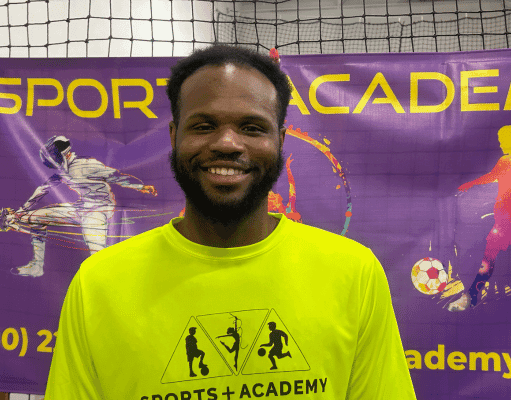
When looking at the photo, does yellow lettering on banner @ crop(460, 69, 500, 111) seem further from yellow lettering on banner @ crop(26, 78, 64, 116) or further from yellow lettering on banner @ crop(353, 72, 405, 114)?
yellow lettering on banner @ crop(26, 78, 64, 116)

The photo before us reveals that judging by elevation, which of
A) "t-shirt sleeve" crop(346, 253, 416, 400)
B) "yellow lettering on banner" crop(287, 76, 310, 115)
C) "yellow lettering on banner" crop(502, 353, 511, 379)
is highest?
"yellow lettering on banner" crop(287, 76, 310, 115)

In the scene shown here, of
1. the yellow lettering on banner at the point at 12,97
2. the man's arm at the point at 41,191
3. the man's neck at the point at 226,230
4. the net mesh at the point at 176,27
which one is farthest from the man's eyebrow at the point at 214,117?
the yellow lettering on banner at the point at 12,97

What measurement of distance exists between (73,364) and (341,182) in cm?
109

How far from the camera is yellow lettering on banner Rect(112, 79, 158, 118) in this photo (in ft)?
5.17

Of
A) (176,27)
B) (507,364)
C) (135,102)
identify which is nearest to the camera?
(507,364)

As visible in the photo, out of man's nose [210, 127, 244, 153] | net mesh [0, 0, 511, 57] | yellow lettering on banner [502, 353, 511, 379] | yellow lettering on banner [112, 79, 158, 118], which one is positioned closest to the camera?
man's nose [210, 127, 244, 153]

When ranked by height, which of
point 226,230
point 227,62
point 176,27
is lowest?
point 226,230

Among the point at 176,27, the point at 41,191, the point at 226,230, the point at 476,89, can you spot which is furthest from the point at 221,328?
the point at 176,27

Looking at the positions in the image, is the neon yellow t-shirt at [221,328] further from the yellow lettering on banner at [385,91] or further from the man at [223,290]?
the yellow lettering on banner at [385,91]

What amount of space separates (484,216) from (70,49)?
2310 millimetres

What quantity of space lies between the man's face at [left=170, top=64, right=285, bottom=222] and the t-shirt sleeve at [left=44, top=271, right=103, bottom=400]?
31 cm

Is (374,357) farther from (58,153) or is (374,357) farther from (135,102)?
(58,153)

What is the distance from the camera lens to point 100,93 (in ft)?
5.20

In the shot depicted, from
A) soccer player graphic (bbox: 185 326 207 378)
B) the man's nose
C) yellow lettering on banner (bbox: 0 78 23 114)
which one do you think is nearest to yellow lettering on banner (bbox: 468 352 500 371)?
soccer player graphic (bbox: 185 326 207 378)
